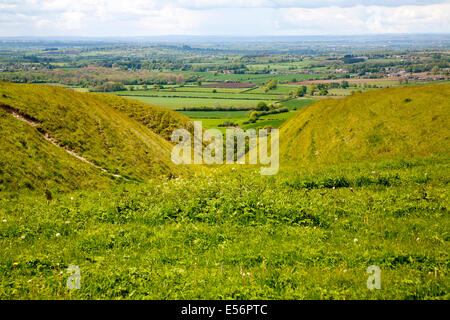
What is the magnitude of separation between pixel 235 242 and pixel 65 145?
27606 millimetres

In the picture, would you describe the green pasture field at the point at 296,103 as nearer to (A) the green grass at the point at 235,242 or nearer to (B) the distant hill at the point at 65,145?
(B) the distant hill at the point at 65,145

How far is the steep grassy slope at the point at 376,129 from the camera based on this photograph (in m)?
32.9

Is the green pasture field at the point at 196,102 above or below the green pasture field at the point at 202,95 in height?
below

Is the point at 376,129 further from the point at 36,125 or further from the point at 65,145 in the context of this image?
the point at 36,125

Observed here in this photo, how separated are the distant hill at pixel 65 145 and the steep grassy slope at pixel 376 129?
16320 millimetres

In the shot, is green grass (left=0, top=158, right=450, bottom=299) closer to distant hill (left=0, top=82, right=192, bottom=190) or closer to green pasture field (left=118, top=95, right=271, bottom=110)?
distant hill (left=0, top=82, right=192, bottom=190)

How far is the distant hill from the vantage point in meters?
24.7

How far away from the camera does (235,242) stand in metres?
11.2

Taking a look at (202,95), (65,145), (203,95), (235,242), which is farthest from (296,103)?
(235,242)

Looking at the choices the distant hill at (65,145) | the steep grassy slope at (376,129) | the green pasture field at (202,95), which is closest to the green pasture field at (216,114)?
the green pasture field at (202,95)

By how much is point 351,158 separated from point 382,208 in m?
20.8

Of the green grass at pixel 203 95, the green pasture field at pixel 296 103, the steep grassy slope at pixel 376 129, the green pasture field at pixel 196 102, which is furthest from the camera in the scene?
the green grass at pixel 203 95

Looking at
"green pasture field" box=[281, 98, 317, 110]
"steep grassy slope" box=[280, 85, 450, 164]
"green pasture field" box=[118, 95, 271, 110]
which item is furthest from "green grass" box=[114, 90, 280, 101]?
"steep grassy slope" box=[280, 85, 450, 164]

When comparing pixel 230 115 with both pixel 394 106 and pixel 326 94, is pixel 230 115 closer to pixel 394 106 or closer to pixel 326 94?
pixel 326 94
